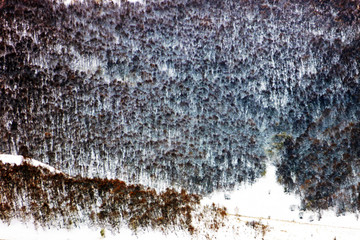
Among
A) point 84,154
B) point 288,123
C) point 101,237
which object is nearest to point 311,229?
point 101,237

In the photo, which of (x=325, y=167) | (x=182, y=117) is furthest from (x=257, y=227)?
(x=182, y=117)

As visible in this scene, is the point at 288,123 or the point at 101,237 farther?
the point at 288,123

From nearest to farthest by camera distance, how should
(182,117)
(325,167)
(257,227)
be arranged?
1. (257,227)
2. (325,167)
3. (182,117)

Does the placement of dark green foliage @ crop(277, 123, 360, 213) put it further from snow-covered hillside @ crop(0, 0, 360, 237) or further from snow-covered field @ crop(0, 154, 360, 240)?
snow-covered field @ crop(0, 154, 360, 240)

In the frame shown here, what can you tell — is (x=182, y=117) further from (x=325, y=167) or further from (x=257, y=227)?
(x=257, y=227)

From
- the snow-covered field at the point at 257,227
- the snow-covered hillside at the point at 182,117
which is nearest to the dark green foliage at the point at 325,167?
the snow-covered hillside at the point at 182,117

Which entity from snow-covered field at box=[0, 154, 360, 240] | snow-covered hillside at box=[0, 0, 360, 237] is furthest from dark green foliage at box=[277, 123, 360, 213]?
snow-covered field at box=[0, 154, 360, 240]

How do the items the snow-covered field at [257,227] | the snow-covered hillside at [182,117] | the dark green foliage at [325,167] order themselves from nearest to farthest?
the snow-covered field at [257,227] < the snow-covered hillside at [182,117] < the dark green foliage at [325,167]

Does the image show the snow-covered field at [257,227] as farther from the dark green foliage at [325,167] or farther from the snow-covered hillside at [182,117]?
the dark green foliage at [325,167]

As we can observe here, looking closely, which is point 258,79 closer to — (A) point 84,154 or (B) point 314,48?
(B) point 314,48
